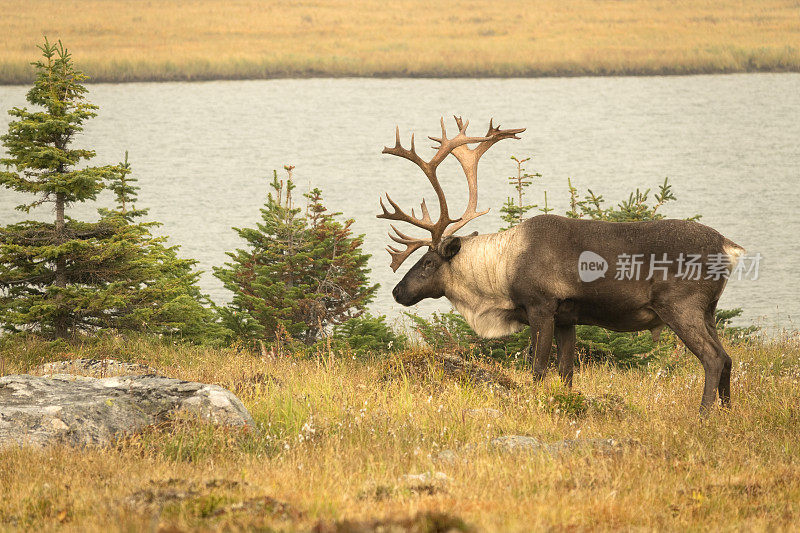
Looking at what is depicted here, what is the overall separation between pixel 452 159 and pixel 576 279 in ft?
110

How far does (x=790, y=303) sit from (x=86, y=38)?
124 feet

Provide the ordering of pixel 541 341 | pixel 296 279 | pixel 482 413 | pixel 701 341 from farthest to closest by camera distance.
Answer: pixel 296 279 < pixel 541 341 < pixel 701 341 < pixel 482 413

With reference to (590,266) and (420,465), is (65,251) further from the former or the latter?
(420,465)

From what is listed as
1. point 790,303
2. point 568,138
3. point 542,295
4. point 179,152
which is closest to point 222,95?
point 179,152

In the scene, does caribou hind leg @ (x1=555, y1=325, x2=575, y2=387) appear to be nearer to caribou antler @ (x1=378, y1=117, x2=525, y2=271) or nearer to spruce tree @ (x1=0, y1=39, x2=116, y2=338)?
caribou antler @ (x1=378, y1=117, x2=525, y2=271)

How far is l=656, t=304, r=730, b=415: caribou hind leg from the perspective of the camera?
8820 mm

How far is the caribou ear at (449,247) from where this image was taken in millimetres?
10250

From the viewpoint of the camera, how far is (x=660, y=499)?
226 inches

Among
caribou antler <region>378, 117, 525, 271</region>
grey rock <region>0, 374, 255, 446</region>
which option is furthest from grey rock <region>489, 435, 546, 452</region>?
caribou antler <region>378, 117, 525, 271</region>

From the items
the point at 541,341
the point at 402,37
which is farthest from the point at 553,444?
the point at 402,37

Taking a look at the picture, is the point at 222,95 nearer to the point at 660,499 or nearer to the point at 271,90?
the point at 271,90

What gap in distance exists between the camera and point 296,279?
42.5ft

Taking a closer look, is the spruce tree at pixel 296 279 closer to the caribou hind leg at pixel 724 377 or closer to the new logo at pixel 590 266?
the new logo at pixel 590 266

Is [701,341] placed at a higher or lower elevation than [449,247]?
lower
